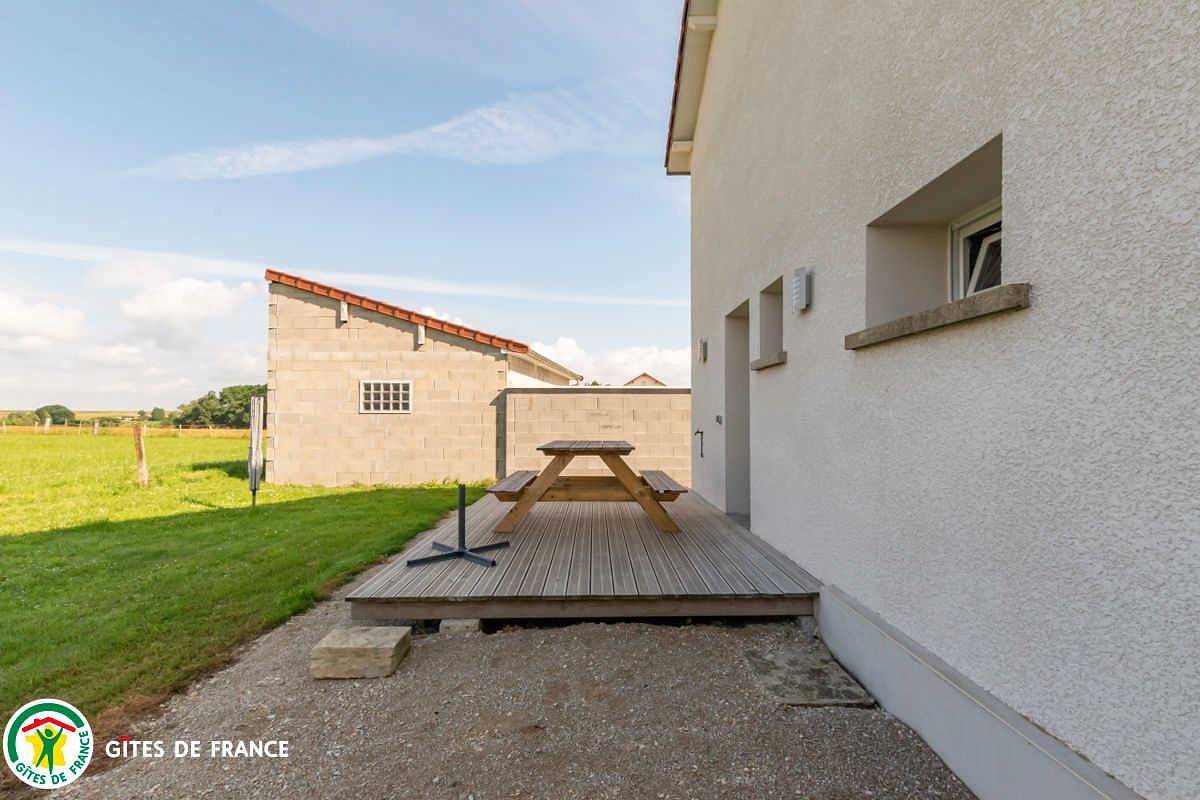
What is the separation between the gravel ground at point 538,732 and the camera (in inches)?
77.5

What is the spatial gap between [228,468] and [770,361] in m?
14.5

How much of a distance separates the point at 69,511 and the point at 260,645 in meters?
8.20

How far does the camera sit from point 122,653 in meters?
3.18

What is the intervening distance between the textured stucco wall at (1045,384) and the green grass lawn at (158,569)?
390 cm

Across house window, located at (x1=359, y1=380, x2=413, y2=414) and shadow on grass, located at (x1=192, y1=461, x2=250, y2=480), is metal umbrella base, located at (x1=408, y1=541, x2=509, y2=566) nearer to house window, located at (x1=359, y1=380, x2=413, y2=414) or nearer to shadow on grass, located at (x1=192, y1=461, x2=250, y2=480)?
house window, located at (x1=359, y1=380, x2=413, y2=414)

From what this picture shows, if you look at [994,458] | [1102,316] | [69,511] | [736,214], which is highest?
[736,214]

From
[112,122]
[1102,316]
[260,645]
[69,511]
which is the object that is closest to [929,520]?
[1102,316]

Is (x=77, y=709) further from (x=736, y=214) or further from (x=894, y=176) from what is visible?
(x=736, y=214)

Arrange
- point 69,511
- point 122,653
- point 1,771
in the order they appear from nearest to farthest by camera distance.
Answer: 1. point 1,771
2. point 122,653
3. point 69,511

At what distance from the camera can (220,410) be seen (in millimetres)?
51406

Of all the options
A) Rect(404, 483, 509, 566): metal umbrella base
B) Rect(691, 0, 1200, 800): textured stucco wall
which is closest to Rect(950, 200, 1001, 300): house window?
Rect(691, 0, 1200, 800): textured stucco wall

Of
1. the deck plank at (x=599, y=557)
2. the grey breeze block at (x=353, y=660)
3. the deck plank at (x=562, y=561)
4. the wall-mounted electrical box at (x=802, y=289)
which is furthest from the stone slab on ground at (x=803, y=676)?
the wall-mounted electrical box at (x=802, y=289)

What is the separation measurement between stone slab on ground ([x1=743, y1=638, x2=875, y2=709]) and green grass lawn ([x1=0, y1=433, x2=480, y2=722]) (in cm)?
315

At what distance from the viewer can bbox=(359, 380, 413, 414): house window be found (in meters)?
11.0
